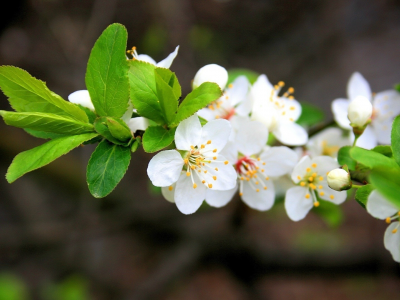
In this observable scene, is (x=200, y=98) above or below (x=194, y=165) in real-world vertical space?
above

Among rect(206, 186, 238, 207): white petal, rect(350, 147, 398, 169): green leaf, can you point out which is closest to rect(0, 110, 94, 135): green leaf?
rect(206, 186, 238, 207): white petal

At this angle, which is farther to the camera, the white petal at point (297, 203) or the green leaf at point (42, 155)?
the white petal at point (297, 203)

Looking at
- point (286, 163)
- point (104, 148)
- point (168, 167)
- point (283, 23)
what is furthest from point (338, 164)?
point (283, 23)

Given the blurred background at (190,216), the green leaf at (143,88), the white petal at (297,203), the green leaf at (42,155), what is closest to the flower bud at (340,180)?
the white petal at (297,203)

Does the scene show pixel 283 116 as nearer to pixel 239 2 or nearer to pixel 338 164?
pixel 338 164

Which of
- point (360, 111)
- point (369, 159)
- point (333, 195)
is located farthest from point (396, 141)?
point (333, 195)

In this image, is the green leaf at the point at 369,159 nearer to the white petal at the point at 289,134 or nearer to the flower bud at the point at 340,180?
the flower bud at the point at 340,180

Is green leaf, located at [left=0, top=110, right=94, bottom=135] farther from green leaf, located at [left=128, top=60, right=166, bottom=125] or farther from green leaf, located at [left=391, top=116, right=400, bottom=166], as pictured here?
green leaf, located at [left=391, top=116, right=400, bottom=166]

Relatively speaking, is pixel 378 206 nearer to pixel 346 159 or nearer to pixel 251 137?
pixel 346 159
